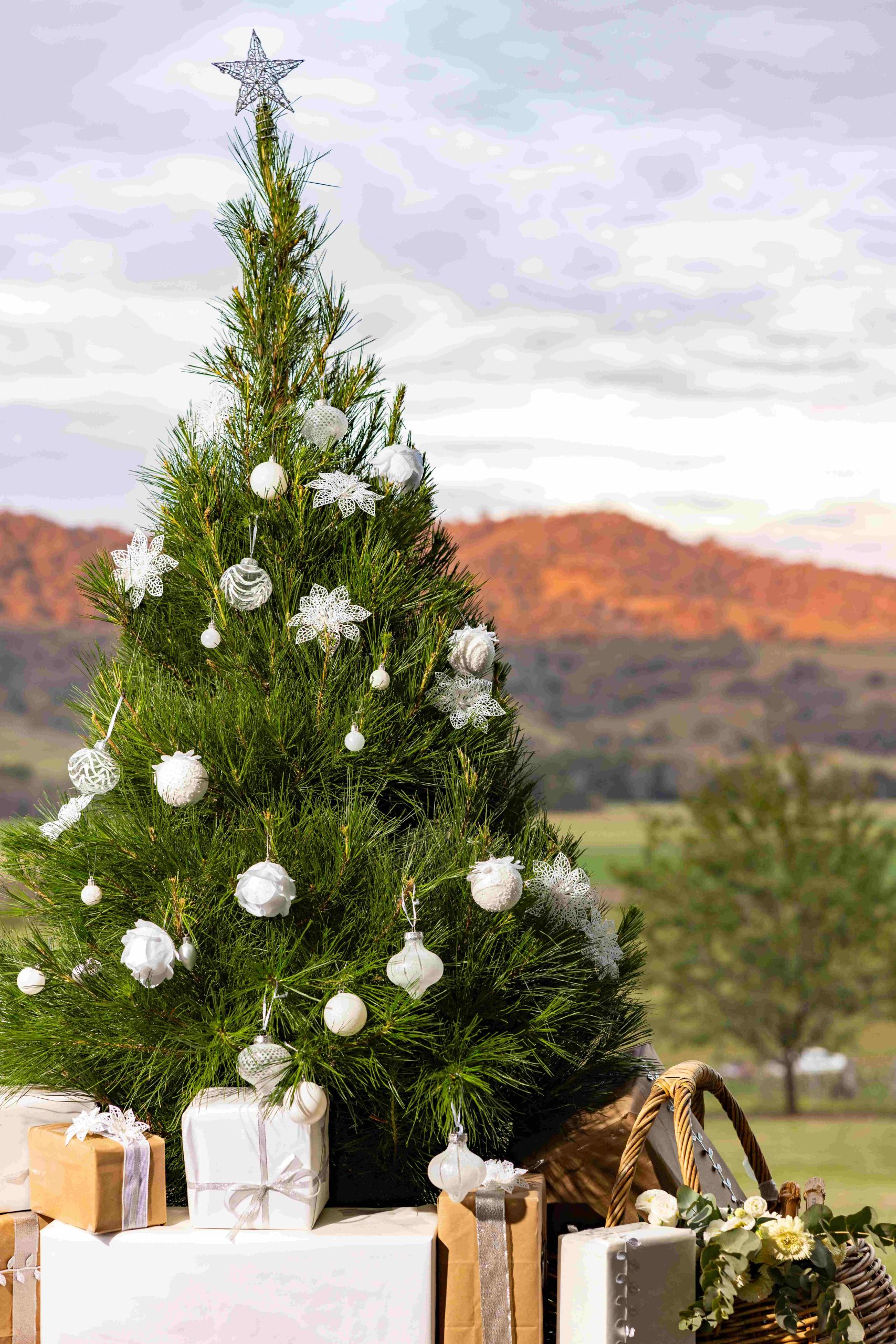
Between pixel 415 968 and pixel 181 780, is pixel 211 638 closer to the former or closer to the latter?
pixel 181 780

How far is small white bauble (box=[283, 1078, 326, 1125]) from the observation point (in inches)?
50.4

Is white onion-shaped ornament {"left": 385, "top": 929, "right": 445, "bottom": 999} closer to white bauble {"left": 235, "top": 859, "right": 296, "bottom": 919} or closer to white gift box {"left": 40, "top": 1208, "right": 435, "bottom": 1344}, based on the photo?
white bauble {"left": 235, "top": 859, "right": 296, "bottom": 919}

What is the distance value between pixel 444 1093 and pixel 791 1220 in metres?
0.43

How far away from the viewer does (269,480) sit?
146 cm

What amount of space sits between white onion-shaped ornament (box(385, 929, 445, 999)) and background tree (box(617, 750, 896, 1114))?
5.90 m

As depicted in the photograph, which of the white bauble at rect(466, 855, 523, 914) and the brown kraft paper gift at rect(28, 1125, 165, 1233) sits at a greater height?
the white bauble at rect(466, 855, 523, 914)

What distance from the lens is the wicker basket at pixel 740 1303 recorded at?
1.33 m

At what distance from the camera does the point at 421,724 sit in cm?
150

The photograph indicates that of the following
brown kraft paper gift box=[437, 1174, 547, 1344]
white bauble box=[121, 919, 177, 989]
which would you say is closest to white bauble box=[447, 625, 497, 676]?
white bauble box=[121, 919, 177, 989]

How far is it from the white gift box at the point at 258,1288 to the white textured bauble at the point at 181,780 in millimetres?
509

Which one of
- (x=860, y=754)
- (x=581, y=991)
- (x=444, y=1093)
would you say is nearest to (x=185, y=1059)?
(x=444, y=1093)

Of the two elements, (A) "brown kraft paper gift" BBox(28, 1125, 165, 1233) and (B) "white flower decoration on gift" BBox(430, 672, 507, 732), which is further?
(B) "white flower decoration on gift" BBox(430, 672, 507, 732)

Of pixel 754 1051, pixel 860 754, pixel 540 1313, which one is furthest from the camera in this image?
pixel 860 754

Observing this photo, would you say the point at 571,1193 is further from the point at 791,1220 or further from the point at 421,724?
the point at 421,724
